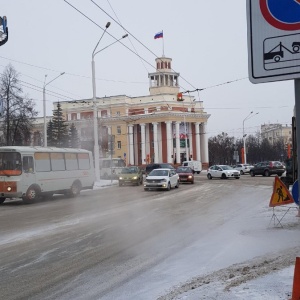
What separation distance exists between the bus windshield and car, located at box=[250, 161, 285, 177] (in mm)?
33506

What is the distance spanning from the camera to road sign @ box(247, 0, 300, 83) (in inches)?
102

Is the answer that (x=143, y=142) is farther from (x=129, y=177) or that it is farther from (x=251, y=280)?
(x=251, y=280)

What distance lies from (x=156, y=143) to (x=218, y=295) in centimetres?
9002

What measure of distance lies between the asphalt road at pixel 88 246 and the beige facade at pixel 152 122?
2976 inches

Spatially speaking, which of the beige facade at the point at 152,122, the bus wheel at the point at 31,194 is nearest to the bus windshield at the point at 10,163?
the bus wheel at the point at 31,194

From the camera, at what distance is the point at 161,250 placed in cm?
890

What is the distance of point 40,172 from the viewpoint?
22.1 metres

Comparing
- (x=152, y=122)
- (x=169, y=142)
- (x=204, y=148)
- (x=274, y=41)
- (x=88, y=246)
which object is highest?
(x=152, y=122)

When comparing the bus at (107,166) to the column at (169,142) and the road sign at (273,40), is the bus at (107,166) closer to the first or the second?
the column at (169,142)

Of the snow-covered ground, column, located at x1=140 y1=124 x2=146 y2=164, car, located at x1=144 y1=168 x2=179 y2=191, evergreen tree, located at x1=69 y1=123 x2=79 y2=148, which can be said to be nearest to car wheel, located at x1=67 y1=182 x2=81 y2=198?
car, located at x1=144 y1=168 x2=179 y2=191

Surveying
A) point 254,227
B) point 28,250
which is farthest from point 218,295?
point 254,227

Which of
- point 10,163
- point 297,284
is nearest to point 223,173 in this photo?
point 10,163

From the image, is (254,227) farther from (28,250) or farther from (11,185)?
(11,185)

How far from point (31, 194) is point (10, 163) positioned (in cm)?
187
